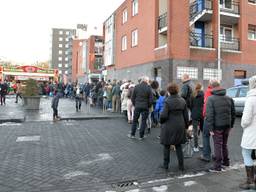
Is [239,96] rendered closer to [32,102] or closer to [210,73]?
[210,73]

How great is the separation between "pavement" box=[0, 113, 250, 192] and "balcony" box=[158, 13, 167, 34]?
583 inches

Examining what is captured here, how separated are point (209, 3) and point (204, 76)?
18.8 feet

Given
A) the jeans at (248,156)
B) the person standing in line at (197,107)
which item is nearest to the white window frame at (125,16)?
the person standing in line at (197,107)

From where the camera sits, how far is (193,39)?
24094mm

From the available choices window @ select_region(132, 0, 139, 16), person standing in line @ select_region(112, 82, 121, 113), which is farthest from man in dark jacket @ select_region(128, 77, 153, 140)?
window @ select_region(132, 0, 139, 16)

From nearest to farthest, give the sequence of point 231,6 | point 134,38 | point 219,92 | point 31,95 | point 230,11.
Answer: point 219,92
point 31,95
point 230,11
point 231,6
point 134,38

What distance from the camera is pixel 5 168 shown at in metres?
6.59

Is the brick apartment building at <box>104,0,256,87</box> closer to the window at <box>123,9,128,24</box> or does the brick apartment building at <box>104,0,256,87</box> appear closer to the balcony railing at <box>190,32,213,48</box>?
the balcony railing at <box>190,32,213,48</box>

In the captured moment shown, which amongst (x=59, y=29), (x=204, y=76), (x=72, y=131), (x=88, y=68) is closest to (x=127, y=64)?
(x=204, y=76)

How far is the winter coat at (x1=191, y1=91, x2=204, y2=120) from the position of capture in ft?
25.6

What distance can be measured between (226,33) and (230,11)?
1.94m

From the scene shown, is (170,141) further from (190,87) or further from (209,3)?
(209,3)

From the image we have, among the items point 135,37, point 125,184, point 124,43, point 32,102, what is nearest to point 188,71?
point 135,37

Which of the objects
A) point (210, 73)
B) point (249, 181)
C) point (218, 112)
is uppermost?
point (210, 73)
